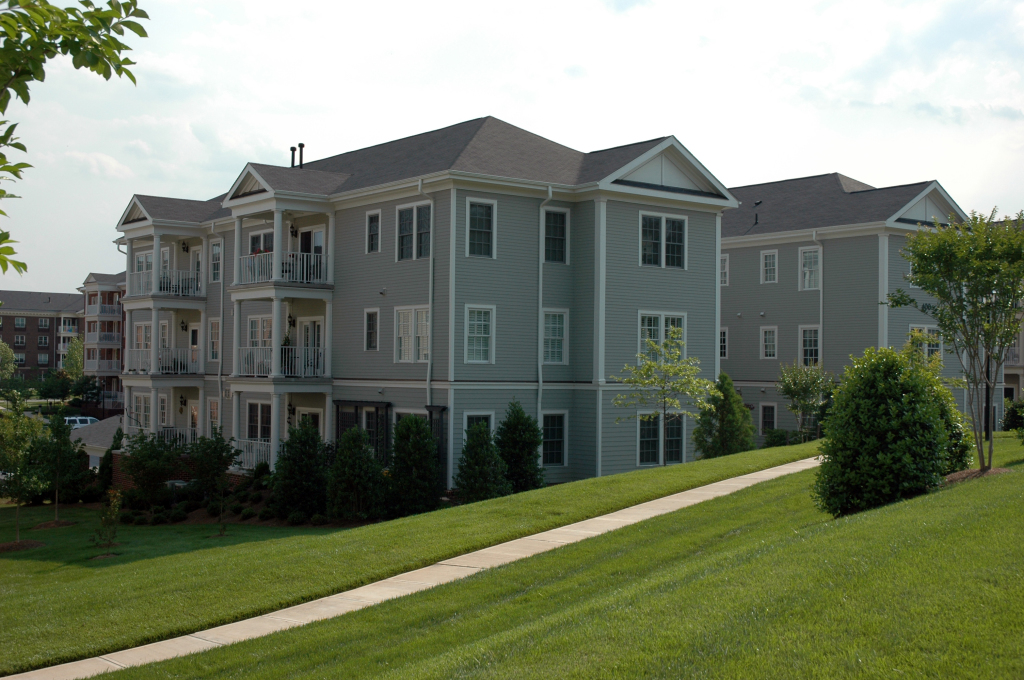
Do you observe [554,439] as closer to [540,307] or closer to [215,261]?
[540,307]

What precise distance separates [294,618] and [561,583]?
3458mm

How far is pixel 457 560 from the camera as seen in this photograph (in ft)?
47.0

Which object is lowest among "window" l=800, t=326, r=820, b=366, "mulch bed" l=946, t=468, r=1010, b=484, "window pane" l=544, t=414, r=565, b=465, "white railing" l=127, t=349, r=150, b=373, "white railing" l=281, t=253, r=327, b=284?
"window pane" l=544, t=414, r=565, b=465

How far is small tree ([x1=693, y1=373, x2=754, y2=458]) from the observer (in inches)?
1102

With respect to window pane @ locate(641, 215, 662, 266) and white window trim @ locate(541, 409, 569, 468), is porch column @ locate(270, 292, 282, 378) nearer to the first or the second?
white window trim @ locate(541, 409, 569, 468)

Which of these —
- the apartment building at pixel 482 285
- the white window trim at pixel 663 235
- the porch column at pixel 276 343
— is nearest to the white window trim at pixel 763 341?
the apartment building at pixel 482 285

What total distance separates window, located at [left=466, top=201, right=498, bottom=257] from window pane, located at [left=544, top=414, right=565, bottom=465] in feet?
17.6

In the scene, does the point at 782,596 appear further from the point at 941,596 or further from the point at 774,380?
the point at 774,380

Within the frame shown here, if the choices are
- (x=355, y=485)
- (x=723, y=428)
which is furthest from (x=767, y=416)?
(x=355, y=485)

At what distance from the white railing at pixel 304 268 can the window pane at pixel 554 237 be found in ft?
25.7

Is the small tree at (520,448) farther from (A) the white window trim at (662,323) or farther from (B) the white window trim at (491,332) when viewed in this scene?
(A) the white window trim at (662,323)

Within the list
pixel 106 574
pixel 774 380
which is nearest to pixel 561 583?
pixel 106 574

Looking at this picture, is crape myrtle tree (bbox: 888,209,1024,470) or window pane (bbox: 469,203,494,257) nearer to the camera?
crape myrtle tree (bbox: 888,209,1024,470)

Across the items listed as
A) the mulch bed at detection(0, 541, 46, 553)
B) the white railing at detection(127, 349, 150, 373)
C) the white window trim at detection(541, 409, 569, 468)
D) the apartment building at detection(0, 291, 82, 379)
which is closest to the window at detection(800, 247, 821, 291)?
the white window trim at detection(541, 409, 569, 468)
